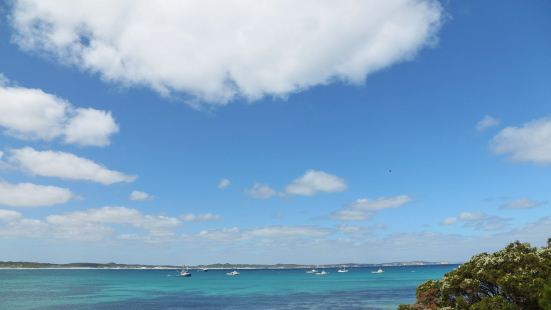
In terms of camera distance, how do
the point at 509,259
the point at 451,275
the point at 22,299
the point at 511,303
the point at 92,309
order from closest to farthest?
the point at 511,303
the point at 509,259
the point at 451,275
the point at 92,309
the point at 22,299

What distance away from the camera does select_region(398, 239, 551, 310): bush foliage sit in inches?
870

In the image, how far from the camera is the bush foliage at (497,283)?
2211 centimetres

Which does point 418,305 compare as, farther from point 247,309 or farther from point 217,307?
point 217,307

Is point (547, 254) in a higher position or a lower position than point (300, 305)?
higher

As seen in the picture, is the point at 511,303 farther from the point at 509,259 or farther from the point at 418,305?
the point at 418,305

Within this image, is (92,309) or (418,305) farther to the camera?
(92,309)

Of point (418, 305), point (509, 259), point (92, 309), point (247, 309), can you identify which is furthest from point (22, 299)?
point (509, 259)

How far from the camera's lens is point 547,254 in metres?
24.7

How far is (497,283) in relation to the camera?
23219mm

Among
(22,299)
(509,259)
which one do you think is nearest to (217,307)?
(22,299)

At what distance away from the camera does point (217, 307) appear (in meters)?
78.5

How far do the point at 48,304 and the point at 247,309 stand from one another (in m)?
36.7

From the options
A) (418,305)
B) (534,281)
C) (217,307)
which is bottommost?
(217,307)

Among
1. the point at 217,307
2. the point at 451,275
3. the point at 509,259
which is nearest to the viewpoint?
the point at 509,259
